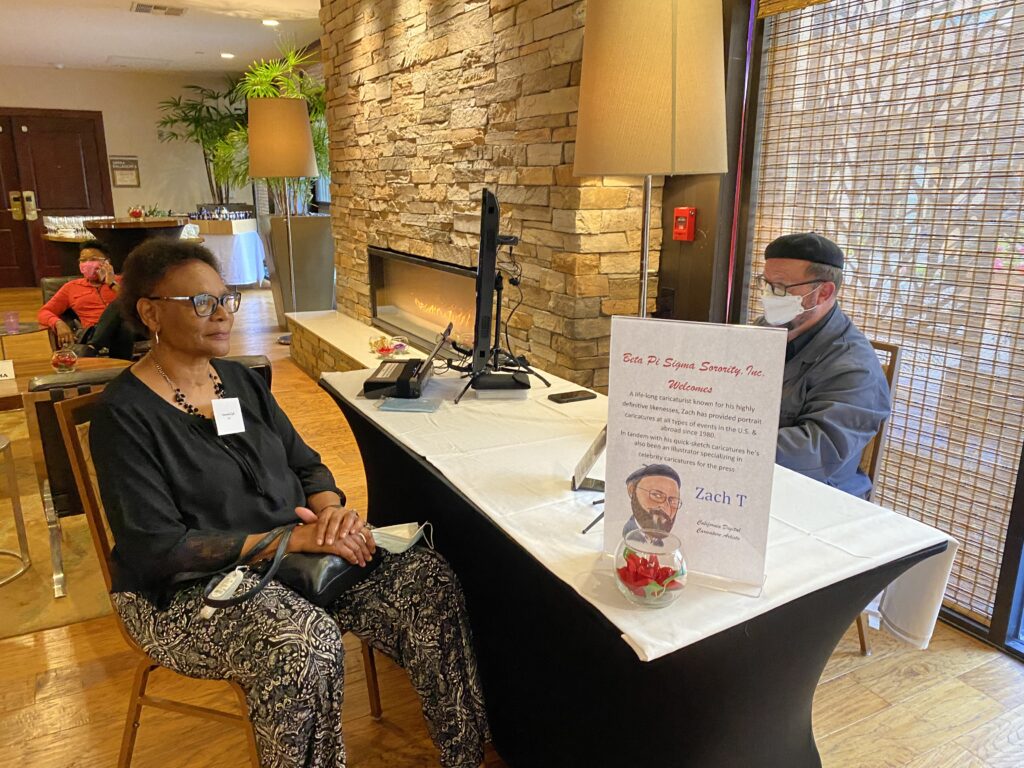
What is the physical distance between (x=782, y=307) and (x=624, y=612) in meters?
1.17

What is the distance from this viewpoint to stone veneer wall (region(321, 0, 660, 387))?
2.70 meters

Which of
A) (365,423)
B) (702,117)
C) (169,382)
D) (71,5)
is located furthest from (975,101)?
(71,5)

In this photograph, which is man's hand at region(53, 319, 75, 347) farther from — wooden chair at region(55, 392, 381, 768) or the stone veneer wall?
wooden chair at region(55, 392, 381, 768)

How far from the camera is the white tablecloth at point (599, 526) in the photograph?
1.03 m

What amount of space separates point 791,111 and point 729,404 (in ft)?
5.61

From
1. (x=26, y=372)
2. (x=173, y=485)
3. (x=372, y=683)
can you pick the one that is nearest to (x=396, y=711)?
(x=372, y=683)

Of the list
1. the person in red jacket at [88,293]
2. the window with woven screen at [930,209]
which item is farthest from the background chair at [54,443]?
the window with woven screen at [930,209]

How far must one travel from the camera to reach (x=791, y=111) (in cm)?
235

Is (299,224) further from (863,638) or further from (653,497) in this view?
(653,497)

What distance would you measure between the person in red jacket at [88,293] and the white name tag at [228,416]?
2.68 meters

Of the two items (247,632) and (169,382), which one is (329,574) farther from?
(169,382)

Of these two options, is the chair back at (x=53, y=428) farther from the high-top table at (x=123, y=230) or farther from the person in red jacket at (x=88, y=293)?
the high-top table at (x=123, y=230)

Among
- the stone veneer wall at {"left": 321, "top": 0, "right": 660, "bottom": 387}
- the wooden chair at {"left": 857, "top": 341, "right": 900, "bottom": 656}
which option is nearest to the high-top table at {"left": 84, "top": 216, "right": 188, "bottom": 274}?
the stone veneer wall at {"left": 321, "top": 0, "right": 660, "bottom": 387}

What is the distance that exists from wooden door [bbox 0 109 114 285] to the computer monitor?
922 centimetres
